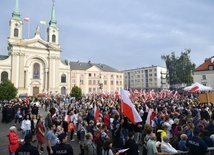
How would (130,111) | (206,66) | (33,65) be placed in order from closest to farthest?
(130,111)
(206,66)
(33,65)

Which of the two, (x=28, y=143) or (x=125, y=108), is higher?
(x=125, y=108)

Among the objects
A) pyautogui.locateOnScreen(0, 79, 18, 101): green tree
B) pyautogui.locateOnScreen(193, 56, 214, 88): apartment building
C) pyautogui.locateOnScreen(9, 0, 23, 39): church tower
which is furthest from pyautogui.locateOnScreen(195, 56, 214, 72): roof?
pyautogui.locateOnScreen(9, 0, 23, 39): church tower

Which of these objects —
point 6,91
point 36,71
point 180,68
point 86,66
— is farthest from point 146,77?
point 6,91

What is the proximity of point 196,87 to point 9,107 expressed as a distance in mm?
21409

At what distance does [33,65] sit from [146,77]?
65039 millimetres

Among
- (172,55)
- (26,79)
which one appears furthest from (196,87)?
(26,79)

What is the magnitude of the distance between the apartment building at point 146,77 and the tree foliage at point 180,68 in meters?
43.7

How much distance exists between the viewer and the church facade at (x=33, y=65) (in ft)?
191

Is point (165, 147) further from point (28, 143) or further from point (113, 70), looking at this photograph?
point (113, 70)

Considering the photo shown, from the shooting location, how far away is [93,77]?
257 feet

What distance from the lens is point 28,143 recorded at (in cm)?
493

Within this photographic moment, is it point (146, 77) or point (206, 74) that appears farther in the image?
point (146, 77)

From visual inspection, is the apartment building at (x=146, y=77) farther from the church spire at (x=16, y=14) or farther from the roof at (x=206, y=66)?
the church spire at (x=16, y=14)

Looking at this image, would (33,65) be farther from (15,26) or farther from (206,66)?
(206,66)
